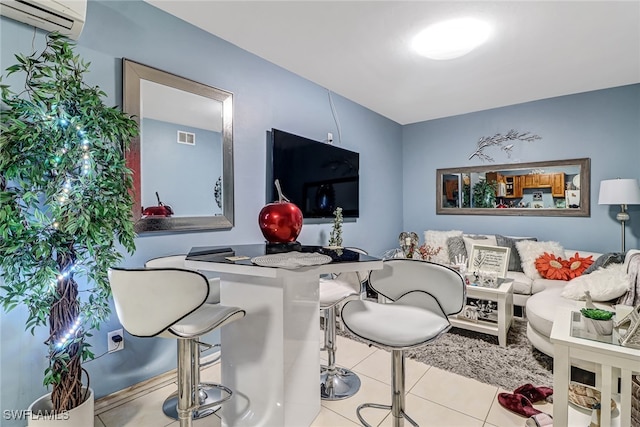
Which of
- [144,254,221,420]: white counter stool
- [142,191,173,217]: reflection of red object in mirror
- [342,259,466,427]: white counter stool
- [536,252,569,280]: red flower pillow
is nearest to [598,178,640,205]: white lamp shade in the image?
[536,252,569,280]: red flower pillow

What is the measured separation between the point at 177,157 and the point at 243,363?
→ 1.43m

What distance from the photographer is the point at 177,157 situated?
6.85 feet

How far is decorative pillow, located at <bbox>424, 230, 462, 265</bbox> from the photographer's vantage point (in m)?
4.01

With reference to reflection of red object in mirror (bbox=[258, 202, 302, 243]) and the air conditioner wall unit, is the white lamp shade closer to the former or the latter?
reflection of red object in mirror (bbox=[258, 202, 302, 243])

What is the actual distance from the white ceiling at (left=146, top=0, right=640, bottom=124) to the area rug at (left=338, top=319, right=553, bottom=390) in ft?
7.46

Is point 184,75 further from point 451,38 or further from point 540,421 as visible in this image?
point 540,421

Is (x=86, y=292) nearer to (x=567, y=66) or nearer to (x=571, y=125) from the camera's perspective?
(x=567, y=66)

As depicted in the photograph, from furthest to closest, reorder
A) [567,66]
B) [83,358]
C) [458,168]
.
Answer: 1. [458,168]
2. [567,66]
3. [83,358]

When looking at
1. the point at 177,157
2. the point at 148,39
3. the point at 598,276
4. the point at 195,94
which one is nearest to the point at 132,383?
the point at 177,157

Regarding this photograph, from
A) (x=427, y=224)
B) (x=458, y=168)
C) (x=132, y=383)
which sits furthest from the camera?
(x=427, y=224)

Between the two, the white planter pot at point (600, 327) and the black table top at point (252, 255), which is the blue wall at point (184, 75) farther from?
the white planter pot at point (600, 327)

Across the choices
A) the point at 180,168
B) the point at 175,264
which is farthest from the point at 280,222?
the point at 180,168

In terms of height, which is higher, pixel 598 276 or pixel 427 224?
pixel 427 224

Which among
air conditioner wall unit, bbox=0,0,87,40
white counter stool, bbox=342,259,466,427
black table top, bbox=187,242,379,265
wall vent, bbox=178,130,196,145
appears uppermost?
air conditioner wall unit, bbox=0,0,87,40
